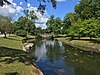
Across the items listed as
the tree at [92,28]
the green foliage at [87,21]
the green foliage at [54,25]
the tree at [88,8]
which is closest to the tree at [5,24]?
the green foliage at [87,21]

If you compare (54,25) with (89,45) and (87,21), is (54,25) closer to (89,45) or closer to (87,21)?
(87,21)

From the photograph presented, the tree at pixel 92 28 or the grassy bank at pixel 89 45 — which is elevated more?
the tree at pixel 92 28

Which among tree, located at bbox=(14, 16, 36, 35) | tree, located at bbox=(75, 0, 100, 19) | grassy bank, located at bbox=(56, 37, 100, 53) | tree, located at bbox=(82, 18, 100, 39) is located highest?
tree, located at bbox=(75, 0, 100, 19)

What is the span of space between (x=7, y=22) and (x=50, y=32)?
274ft

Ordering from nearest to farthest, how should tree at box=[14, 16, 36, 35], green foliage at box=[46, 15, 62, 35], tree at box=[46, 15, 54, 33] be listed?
tree at box=[14, 16, 36, 35]
green foliage at box=[46, 15, 62, 35]
tree at box=[46, 15, 54, 33]

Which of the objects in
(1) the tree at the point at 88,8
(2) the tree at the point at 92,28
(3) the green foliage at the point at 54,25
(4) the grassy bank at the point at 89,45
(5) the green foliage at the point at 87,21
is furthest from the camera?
(3) the green foliage at the point at 54,25

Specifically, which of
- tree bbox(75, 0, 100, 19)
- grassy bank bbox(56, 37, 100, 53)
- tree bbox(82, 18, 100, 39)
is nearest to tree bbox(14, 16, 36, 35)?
tree bbox(75, 0, 100, 19)

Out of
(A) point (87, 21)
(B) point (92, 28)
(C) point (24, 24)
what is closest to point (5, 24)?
(A) point (87, 21)

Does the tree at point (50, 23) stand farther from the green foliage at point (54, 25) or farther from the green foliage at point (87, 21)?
the green foliage at point (87, 21)

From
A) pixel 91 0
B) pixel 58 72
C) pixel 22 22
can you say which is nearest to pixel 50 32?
pixel 22 22

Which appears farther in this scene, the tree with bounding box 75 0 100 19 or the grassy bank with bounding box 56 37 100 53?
the tree with bounding box 75 0 100 19

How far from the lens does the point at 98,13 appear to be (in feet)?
297

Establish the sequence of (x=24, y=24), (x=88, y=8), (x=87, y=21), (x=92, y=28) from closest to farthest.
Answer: (x=92, y=28), (x=87, y=21), (x=88, y=8), (x=24, y=24)

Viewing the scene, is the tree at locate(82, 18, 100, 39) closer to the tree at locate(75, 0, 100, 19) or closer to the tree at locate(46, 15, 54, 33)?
the tree at locate(75, 0, 100, 19)
